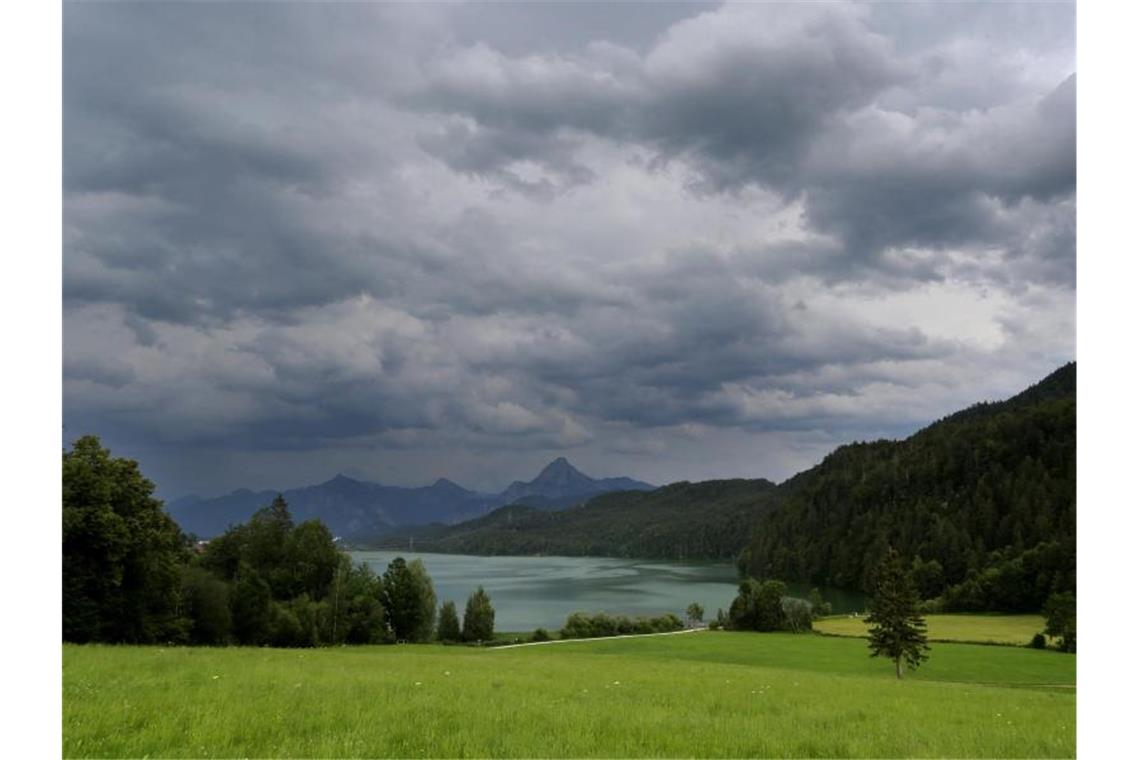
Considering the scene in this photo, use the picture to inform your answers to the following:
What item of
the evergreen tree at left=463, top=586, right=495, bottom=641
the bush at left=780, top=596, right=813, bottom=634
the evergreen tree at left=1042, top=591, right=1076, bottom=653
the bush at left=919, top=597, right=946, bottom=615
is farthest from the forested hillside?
the evergreen tree at left=463, top=586, right=495, bottom=641

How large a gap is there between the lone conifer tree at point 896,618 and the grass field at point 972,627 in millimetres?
27998

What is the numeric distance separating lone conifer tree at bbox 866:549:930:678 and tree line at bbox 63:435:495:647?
1448 inches

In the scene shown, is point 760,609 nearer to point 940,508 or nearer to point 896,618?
point 896,618

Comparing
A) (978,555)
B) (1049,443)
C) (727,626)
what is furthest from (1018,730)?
(1049,443)

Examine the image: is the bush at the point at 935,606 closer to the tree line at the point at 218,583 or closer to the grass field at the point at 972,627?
the grass field at the point at 972,627

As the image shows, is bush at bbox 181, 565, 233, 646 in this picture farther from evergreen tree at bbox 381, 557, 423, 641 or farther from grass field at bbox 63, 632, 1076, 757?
grass field at bbox 63, 632, 1076, 757

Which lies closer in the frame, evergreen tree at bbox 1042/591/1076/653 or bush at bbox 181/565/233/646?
bush at bbox 181/565/233/646

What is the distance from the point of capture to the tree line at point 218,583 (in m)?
26.6

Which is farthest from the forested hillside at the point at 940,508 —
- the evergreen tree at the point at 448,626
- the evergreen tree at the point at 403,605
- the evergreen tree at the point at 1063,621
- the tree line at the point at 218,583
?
the tree line at the point at 218,583

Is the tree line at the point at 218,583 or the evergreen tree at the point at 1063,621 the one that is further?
the evergreen tree at the point at 1063,621

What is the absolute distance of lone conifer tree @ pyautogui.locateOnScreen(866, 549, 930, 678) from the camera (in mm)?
42969

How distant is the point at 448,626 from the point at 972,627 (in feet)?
187

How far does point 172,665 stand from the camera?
12133 mm
